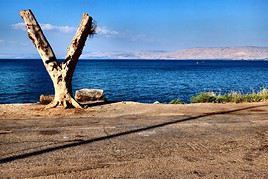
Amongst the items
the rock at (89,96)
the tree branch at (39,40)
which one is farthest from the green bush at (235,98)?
the tree branch at (39,40)

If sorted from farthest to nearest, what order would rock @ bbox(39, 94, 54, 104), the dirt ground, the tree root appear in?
1. rock @ bbox(39, 94, 54, 104)
2. the tree root
3. the dirt ground

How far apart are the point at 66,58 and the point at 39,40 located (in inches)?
49.1

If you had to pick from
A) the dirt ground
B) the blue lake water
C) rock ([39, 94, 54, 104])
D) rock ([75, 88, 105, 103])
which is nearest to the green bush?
rock ([75, 88, 105, 103])

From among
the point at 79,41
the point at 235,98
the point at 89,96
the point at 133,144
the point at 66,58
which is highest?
the point at 79,41

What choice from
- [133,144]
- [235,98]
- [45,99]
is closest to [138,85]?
[235,98]

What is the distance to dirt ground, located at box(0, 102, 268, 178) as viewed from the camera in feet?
25.2

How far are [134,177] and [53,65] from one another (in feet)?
34.9

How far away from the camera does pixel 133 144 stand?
981 centimetres

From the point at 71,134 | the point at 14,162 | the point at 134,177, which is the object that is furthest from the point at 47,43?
the point at 134,177

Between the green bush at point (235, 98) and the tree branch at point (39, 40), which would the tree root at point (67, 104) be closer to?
the tree branch at point (39, 40)

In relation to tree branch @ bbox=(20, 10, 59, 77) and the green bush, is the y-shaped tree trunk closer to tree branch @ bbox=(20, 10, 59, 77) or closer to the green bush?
tree branch @ bbox=(20, 10, 59, 77)

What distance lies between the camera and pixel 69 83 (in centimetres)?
1720

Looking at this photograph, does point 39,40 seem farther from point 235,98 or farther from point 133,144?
point 235,98

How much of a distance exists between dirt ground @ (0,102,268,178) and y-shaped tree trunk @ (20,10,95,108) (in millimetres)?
1146
